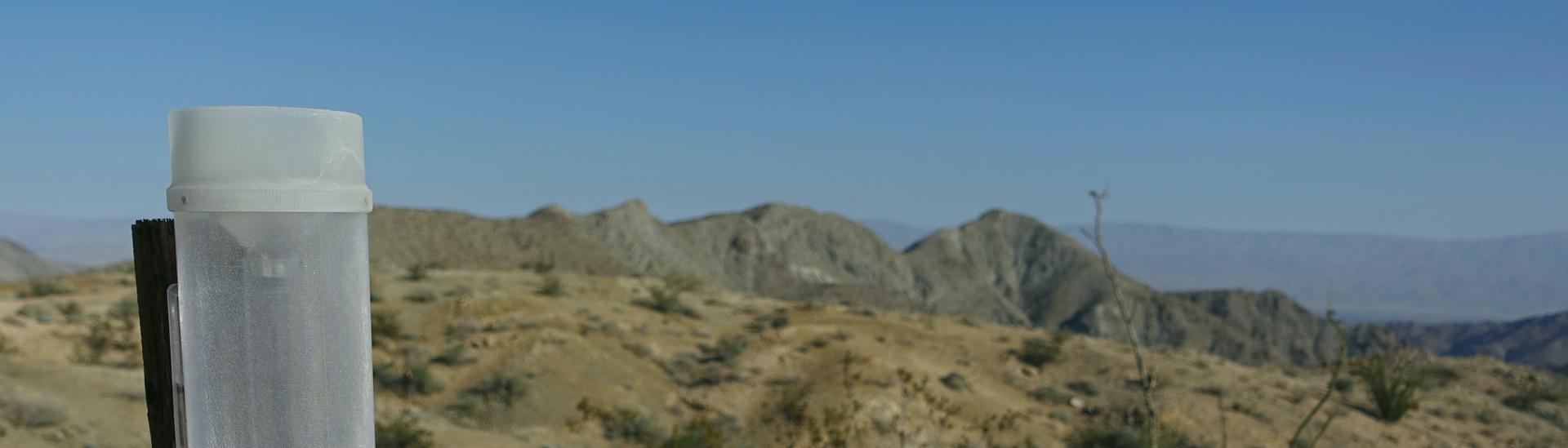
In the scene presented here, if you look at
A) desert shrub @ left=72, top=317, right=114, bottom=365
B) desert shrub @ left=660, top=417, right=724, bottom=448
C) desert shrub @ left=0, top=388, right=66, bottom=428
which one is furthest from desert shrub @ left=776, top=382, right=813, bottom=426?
desert shrub @ left=72, top=317, right=114, bottom=365

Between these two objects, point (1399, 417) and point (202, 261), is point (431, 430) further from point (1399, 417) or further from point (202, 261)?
point (1399, 417)

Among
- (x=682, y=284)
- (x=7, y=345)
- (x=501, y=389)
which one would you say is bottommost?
(x=501, y=389)

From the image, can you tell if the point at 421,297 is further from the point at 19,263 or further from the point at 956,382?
the point at 19,263

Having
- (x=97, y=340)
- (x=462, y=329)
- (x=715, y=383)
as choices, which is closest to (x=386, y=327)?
(x=462, y=329)

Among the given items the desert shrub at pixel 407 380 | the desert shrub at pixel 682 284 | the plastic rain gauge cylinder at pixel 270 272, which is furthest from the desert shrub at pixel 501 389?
the plastic rain gauge cylinder at pixel 270 272

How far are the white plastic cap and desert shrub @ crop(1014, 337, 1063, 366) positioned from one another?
20023 mm

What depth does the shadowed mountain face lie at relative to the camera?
44.9 meters

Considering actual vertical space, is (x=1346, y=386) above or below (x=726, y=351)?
below

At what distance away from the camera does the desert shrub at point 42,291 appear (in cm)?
1930

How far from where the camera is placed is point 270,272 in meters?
1.62

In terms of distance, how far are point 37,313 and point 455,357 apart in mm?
7094

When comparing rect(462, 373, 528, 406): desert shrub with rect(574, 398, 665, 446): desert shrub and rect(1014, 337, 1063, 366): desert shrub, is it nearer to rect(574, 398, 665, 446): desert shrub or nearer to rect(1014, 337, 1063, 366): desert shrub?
rect(574, 398, 665, 446): desert shrub

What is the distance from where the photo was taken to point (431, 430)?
10.9 m

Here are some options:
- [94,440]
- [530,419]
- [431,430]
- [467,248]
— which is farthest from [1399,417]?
[467,248]
